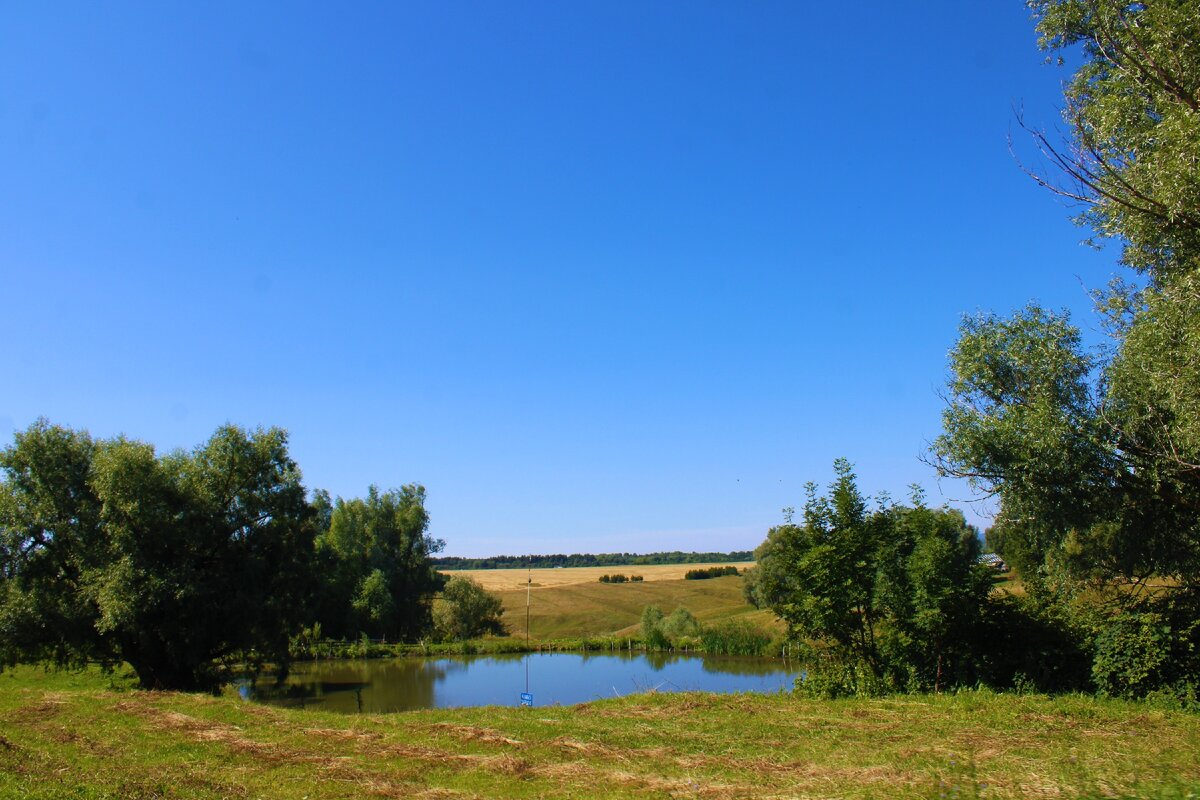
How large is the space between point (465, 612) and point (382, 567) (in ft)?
29.4

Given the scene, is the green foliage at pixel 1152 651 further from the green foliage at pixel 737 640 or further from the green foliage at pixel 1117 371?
the green foliage at pixel 737 640

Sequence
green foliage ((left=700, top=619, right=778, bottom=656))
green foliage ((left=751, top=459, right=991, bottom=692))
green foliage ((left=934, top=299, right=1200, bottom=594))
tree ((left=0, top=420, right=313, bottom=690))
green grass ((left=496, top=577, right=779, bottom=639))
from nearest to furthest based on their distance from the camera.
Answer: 1. green foliage ((left=934, top=299, right=1200, bottom=594))
2. green foliage ((left=751, top=459, right=991, bottom=692))
3. tree ((left=0, top=420, right=313, bottom=690))
4. green foliage ((left=700, top=619, right=778, bottom=656))
5. green grass ((left=496, top=577, right=779, bottom=639))

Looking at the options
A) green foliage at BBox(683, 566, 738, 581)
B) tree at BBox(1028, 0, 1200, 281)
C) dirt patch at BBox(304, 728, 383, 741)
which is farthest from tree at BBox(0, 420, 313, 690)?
green foliage at BBox(683, 566, 738, 581)

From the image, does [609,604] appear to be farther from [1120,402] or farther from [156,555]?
[1120,402]

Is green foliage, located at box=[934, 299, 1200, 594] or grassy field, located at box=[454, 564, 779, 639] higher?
green foliage, located at box=[934, 299, 1200, 594]

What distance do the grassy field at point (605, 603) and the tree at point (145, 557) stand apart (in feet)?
123

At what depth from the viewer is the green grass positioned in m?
73.1

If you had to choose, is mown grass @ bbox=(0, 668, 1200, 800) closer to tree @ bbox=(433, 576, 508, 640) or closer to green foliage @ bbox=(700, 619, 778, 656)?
green foliage @ bbox=(700, 619, 778, 656)

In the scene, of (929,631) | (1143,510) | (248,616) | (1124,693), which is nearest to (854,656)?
(929,631)

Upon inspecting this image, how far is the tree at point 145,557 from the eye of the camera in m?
25.2

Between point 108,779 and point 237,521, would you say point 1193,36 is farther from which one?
point 237,521

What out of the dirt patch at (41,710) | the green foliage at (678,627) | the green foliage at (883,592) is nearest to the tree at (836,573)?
the green foliage at (883,592)

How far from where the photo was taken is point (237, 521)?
28812mm

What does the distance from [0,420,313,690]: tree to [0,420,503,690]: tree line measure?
4cm
